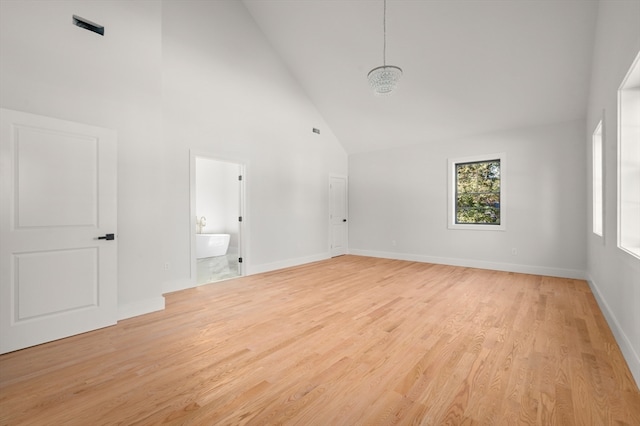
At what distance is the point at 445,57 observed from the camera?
4.52 metres

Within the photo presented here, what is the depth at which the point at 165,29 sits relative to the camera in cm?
419

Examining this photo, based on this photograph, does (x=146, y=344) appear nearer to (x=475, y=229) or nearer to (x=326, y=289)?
(x=326, y=289)

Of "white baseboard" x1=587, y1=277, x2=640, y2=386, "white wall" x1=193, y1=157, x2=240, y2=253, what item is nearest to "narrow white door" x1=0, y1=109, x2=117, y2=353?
"white baseboard" x1=587, y1=277, x2=640, y2=386

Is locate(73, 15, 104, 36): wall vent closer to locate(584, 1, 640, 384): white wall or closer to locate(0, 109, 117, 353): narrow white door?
locate(0, 109, 117, 353): narrow white door

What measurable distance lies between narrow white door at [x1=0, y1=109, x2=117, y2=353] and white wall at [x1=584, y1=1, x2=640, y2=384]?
460 centimetres

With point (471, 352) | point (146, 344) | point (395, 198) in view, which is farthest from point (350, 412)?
point (395, 198)

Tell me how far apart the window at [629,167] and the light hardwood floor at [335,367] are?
0.98 meters

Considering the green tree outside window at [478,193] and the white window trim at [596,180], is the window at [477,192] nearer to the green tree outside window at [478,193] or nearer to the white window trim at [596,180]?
the green tree outside window at [478,193]

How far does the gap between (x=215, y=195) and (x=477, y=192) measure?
6.87 metres

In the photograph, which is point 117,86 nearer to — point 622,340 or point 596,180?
point 622,340

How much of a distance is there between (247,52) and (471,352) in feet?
18.8

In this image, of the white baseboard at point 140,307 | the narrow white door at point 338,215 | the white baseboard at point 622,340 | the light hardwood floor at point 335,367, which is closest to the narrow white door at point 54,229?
the white baseboard at point 140,307

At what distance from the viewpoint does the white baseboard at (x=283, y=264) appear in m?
5.39

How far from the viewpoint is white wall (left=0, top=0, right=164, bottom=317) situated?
8.59 ft
